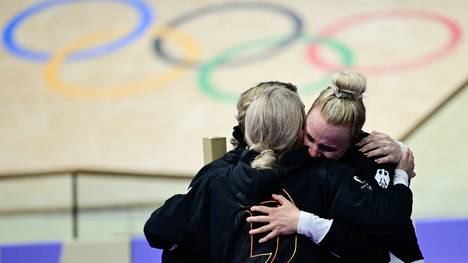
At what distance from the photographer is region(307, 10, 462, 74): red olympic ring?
6508mm

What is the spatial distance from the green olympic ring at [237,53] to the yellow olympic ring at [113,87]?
201 mm

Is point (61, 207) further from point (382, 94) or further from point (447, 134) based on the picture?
point (382, 94)

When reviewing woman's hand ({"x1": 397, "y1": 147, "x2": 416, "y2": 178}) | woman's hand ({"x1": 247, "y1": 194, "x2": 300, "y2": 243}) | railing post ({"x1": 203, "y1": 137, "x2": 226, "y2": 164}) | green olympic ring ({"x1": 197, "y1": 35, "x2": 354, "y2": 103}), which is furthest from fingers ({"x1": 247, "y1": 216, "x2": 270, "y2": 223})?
green olympic ring ({"x1": 197, "y1": 35, "x2": 354, "y2": 103})

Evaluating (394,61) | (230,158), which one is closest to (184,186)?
(230,158)

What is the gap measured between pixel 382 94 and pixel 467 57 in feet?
2.87

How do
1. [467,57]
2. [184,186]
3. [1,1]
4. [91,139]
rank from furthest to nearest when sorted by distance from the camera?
[1,1] → [467,57] → [91,139] → [184,186]

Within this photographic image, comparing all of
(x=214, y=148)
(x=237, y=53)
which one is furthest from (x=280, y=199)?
(x=237, y=53)

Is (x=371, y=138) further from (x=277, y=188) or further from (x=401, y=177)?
(x=277, y=188)

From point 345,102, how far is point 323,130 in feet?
0.28

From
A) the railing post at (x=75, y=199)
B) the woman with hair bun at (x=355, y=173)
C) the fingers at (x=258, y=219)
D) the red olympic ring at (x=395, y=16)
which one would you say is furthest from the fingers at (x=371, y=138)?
the red olympic ring at (x=395, y=16)

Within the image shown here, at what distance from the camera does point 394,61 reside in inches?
260

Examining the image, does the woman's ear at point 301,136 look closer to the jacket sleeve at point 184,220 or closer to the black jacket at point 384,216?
the black jacket at point 384,216

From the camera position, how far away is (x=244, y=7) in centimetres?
758

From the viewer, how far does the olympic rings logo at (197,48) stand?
656cm
